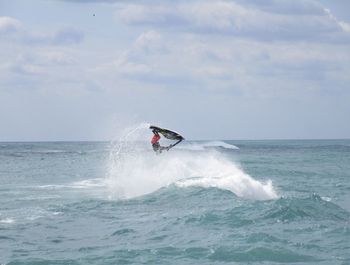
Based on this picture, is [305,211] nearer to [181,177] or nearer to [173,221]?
[173,221]

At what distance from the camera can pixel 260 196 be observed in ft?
108

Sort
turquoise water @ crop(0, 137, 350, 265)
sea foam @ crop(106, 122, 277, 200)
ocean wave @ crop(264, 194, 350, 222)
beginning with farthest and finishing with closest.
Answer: sea foam @ crop(106, 122, 277, 200)
ocean wave @ crop(264, 194, 350, 222)
turquoise water @ crop(0, 137, 350, 265)

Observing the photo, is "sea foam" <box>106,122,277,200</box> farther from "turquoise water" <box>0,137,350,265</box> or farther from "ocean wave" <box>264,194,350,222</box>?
"ocean wave" <box>264,194,350,222</box>

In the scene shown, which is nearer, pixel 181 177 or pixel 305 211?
pixel 305 211

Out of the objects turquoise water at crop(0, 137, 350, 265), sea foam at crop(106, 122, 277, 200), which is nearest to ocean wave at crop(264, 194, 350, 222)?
turquoise water at crop(0, 137, 350, 265)

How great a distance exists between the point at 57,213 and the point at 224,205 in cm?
761

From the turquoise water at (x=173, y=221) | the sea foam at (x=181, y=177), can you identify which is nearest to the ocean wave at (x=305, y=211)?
the turquoise water at (x=173, y=221)

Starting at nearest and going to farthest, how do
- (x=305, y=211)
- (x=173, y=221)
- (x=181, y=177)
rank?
1. (x=173, y=221)
2. (x=305, y=211)
3. (x=181, y=177)

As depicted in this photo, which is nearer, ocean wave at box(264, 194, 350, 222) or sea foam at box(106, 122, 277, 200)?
ocean wave at box(264, 194, 350, 222)

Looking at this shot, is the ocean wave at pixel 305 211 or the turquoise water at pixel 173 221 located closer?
the turquoise water at pixel 173 221

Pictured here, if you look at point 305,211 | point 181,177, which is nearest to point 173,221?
point 305,211

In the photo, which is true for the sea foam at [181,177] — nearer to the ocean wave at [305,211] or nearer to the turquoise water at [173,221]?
the turquoise water at [173,221]

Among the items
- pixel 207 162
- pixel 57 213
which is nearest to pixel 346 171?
pixel 207 162

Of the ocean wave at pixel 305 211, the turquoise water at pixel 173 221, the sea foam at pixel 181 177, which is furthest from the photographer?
the sea foam at pixel 181 177
